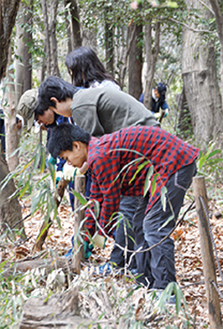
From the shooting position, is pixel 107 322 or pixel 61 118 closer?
pixel 107 322

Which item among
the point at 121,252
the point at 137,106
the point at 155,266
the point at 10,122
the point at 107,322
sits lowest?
the point at 121,252

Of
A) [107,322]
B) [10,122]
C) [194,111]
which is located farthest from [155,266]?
[194,111]

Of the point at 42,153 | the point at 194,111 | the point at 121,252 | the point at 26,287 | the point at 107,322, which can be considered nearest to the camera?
the point at 107,322

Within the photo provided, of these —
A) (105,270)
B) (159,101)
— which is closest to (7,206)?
(105,270)

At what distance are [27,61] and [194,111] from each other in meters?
3.74

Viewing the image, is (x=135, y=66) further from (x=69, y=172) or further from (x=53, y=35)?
(x=69, y=172)

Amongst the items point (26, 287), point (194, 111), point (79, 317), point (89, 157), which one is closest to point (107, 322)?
point (79, 317)

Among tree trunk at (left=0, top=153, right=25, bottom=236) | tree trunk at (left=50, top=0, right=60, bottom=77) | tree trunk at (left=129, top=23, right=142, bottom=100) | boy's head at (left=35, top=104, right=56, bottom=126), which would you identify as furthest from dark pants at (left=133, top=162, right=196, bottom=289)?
tree trunk at (left=129, top=23, right=142, bottom=100)

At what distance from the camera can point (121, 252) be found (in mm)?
3012

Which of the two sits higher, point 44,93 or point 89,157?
point 44,93

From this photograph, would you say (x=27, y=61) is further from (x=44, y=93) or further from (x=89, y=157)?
(x=89, y=157)

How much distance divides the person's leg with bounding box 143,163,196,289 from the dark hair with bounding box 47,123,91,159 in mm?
597

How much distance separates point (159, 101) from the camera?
6629 mm

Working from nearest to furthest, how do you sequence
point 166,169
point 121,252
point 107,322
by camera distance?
point 107,322, point 166,169, point 121,252
